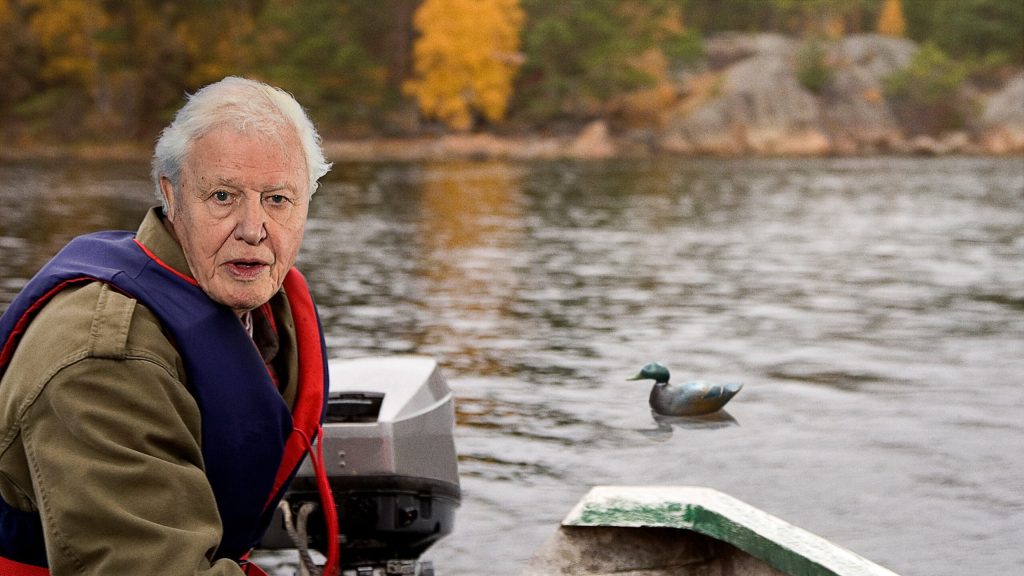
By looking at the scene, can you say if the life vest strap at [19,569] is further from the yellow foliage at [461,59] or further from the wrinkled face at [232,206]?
the yellow foliage at [461,59]

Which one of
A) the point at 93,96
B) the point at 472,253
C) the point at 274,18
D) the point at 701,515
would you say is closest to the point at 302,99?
the point at 274,18

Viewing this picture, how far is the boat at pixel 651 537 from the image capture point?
329cm

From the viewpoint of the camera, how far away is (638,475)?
6953 mm

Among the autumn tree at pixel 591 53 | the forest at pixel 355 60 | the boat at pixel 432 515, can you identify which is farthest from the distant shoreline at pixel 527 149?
the boat at pixel 432 515

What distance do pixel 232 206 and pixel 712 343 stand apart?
927cm

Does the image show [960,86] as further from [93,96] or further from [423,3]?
[93,96]

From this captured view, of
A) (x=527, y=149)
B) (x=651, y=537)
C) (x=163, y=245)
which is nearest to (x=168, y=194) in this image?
(x=163, y=245)

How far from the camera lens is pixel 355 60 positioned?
59.8 metres

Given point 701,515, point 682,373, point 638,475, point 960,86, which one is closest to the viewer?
point 701,515

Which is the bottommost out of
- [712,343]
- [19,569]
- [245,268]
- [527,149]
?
[527,149]

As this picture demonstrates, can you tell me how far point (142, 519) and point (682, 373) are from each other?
821 centimetres

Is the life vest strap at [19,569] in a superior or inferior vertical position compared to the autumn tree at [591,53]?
superior

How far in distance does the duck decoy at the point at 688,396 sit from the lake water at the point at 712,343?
6.9 inches

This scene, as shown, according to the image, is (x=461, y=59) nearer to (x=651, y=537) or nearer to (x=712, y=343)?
(x=712, y=343)
